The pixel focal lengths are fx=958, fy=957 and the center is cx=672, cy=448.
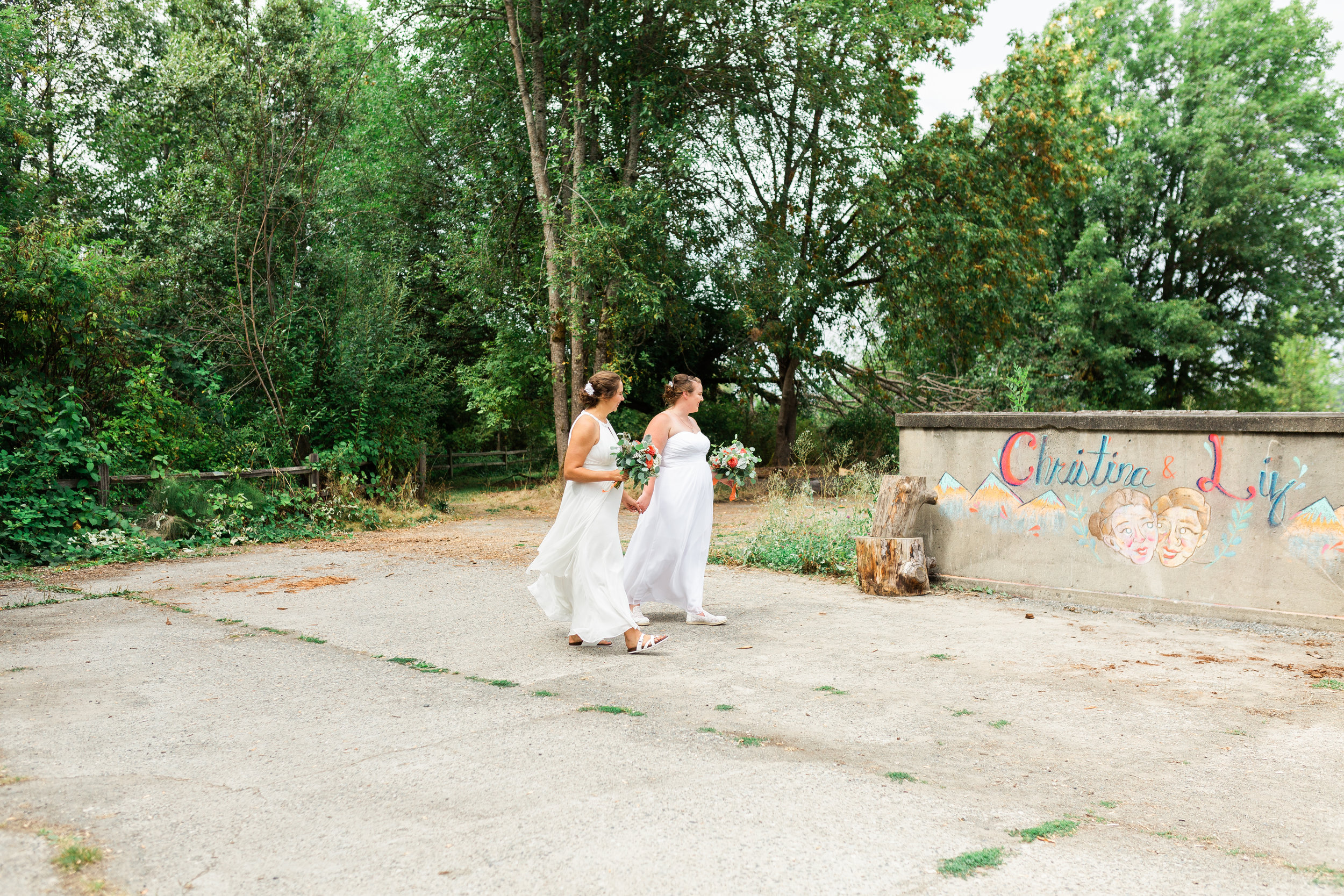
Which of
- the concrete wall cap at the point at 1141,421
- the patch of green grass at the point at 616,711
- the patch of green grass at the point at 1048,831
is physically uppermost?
the concrete wall cap at the point at 1141,421

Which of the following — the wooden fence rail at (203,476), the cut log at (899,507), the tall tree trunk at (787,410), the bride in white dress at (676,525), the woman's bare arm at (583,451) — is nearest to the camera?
the woman's bare arm at (583,451)

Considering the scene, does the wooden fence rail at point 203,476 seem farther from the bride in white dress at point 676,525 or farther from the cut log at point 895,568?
the cut log at point 895,568

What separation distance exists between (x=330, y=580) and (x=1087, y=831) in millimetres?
8298

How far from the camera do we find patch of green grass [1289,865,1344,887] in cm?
326

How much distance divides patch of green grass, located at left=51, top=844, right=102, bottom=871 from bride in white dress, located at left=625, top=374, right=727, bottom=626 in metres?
4.65

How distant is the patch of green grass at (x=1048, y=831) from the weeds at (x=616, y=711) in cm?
216

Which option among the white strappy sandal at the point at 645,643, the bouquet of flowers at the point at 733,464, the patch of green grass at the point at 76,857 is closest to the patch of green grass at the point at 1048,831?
the patch of green grass at the point at 76,857

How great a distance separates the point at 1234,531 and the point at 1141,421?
1158mm

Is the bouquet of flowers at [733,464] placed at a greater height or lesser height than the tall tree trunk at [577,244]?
lesser

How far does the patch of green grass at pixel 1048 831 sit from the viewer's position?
361 cm

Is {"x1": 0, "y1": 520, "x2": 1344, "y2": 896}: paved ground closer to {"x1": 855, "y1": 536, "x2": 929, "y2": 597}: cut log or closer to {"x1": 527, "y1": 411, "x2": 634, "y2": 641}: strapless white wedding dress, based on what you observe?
{"x1": 527, "y1": 411, "x2": 634, "y2": 641}: strapless white wedding dress

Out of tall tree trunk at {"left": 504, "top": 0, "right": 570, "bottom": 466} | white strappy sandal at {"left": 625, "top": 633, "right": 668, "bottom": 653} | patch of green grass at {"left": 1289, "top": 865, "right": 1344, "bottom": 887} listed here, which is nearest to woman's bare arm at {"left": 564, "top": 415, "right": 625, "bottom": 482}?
white strappy sandal at {"left": 625, "top": 633, "right": 668, "bottom": 653}

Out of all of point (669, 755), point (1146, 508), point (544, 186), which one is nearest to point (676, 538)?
point (669, 755)

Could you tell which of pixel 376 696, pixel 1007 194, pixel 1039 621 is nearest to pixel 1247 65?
pixel 1007 194
